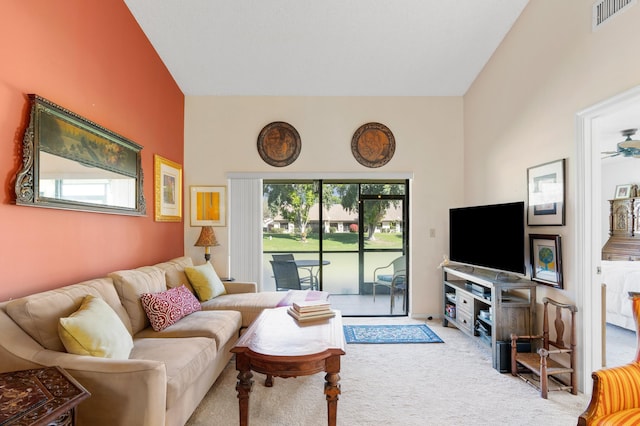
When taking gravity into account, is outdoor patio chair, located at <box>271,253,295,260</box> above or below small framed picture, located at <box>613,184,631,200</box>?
below

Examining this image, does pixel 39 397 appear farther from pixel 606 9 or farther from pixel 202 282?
pixel 606 9

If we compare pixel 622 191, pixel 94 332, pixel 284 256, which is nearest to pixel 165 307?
pixel 94 332

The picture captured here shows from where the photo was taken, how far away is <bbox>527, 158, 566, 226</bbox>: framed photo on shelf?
9.05 ft

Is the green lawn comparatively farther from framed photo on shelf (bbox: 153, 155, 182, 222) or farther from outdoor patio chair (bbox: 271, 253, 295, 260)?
framed photo on shelf (bbox: 153, 155, 182, 222)

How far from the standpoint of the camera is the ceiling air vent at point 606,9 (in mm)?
2164

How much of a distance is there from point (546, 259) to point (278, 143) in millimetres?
3235

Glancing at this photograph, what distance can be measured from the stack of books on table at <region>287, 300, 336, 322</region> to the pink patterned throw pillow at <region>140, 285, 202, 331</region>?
0.96m

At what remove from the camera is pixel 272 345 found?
206 cm

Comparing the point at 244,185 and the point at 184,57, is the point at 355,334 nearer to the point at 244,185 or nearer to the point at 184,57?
the point at 244,185

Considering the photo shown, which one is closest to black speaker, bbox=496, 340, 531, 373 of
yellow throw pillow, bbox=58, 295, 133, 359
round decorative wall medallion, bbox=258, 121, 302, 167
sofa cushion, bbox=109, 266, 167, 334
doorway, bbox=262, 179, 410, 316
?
doorway, bbox=262, 179, 410, 316

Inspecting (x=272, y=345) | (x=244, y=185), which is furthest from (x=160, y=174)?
(x=272, y=345)

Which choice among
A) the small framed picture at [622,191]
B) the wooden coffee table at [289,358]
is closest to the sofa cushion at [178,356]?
the wooden coffee table at [289,358]

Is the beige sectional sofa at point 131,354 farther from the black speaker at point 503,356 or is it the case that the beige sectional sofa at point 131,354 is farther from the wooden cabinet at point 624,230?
the wooden cabinet at point 624,230

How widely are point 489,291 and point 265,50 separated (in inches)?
137
